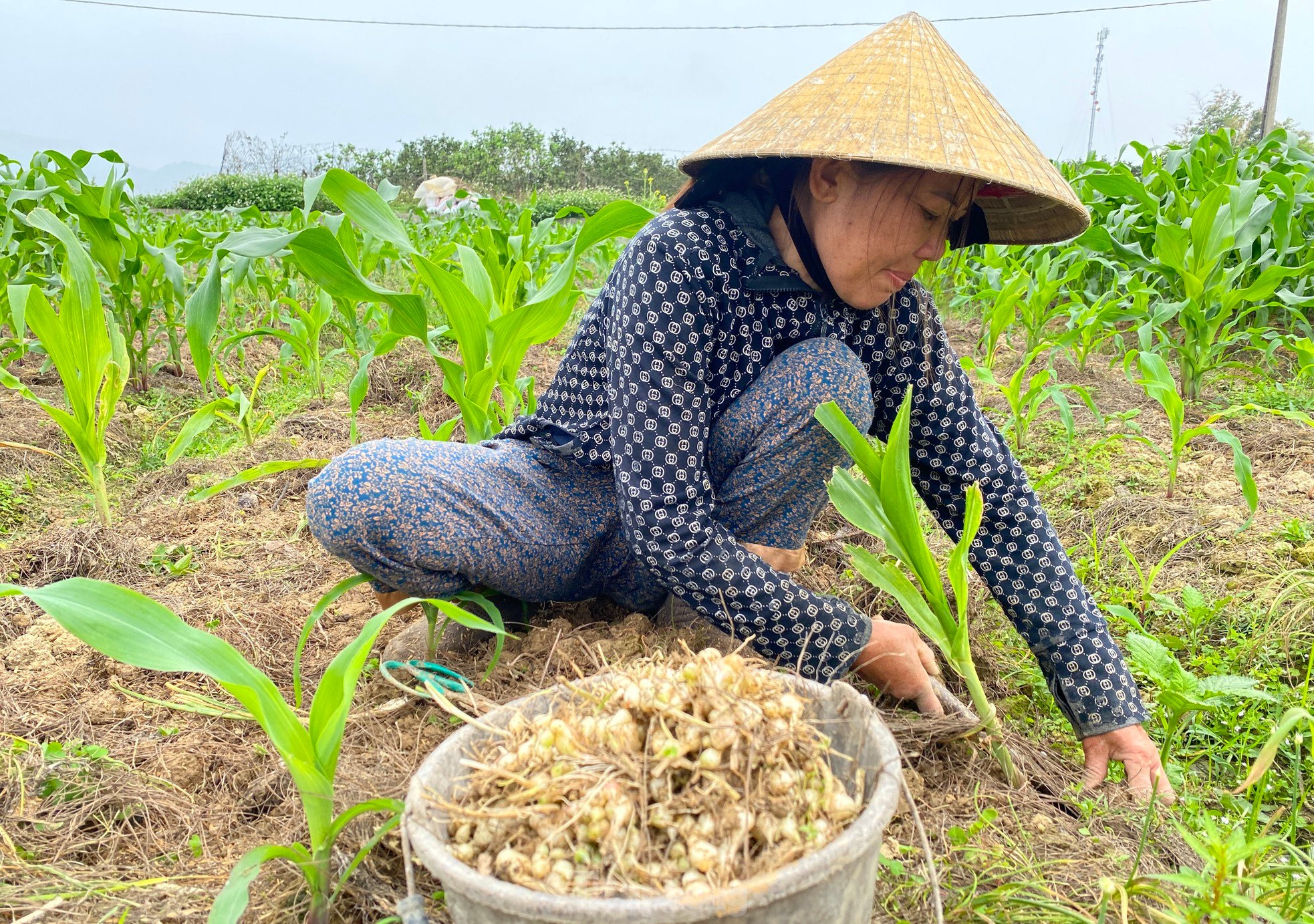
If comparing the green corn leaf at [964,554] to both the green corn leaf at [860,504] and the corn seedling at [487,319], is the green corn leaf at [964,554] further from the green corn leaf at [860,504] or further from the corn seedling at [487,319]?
the corn seedling at [487,319]

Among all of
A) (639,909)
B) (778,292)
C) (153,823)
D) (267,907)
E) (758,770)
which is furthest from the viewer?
(778,292)

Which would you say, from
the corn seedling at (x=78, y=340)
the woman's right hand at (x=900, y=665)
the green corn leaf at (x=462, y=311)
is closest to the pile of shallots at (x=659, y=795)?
the woman's right hand at (x=900, y=665)

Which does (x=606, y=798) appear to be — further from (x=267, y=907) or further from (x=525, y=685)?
(x=525, y=685)

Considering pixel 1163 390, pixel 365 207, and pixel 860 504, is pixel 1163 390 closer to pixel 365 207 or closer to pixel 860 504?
pixel 860 504

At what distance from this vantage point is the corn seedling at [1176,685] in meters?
1.10

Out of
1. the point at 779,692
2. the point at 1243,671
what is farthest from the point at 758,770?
the point at 1243,671

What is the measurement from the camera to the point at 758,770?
0.78m

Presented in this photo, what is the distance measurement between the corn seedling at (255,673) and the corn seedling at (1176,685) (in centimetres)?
95

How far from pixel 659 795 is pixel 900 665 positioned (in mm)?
621

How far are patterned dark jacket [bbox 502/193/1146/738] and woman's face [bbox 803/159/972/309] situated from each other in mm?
108

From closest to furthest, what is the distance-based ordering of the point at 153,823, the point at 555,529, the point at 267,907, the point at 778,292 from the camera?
the point at 267,907
the point at 153,823
the point at 778,292
the point at 555,529

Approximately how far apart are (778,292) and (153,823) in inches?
46.6

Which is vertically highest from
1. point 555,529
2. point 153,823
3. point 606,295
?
point 606,295

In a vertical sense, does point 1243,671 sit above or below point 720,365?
below
